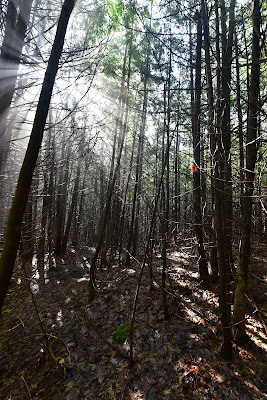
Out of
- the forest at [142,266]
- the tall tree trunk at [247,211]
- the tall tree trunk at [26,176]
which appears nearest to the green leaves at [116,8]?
the forest at [142,266]

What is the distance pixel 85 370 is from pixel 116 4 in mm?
7381

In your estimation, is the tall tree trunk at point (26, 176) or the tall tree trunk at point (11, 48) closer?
the tall tree trunk at point (26, 176)

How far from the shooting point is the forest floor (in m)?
3.20

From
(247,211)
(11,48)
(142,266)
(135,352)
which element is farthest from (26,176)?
(135,352)

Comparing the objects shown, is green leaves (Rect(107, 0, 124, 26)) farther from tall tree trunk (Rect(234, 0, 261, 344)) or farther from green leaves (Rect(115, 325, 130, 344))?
green leaves (Rect(115, 325, 130, 344))

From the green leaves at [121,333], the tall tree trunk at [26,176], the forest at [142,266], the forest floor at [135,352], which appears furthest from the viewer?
the green leaves at [121,333]

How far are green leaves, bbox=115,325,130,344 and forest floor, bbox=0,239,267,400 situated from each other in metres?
0.09

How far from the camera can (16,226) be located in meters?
2.29

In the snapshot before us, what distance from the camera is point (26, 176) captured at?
2385mm

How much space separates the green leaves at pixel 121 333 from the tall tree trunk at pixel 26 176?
10.2 ft

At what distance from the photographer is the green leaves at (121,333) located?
4.35m

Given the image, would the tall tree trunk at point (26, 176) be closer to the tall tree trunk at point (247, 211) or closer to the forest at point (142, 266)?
the forest at point (142, 266)

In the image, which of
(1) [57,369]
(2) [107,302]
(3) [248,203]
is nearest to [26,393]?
(1) [57,369]

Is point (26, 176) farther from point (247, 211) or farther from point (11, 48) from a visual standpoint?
point (247, 211)
